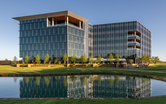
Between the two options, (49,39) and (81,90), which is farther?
(49,39)

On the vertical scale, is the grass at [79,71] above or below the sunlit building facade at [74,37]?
below

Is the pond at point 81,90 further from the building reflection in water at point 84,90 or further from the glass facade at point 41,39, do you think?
the glass facade at point 41,39

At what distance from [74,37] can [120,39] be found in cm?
3304

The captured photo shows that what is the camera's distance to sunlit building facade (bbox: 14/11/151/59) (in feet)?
297

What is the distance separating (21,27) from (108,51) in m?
63.2

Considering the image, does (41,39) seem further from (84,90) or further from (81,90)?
(84,90)

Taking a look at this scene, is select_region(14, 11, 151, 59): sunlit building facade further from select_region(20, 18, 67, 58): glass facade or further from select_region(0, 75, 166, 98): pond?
select_region(0, 75, 166, 98): pond

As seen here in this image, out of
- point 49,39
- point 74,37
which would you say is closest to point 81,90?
point 74,37

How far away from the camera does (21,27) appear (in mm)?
98688

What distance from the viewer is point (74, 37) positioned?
94125 mm

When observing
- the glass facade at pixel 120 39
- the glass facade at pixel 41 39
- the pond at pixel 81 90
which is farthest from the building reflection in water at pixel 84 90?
the glass facade at pixel 120 39

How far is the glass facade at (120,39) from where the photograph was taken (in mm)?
98375

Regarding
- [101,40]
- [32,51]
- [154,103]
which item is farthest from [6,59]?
[154,103]

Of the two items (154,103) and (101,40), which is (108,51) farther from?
(154,103)
